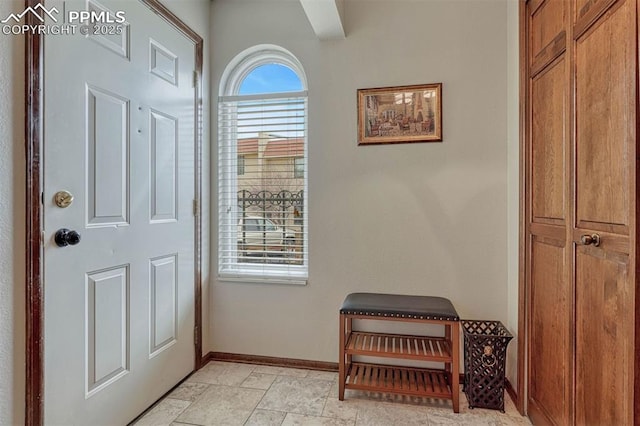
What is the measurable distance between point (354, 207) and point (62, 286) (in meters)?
1.55

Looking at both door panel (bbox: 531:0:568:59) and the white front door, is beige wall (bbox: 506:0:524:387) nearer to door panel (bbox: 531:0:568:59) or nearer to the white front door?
door panel (bbox: 531:0:568:59)

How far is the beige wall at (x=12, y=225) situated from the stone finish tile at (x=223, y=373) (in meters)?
1.04

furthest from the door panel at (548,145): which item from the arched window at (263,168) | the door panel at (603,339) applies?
the arched window at (263,168)

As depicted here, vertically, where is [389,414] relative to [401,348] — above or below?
below

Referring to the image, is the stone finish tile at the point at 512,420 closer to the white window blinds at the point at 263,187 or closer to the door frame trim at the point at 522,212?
the door frame trim at the point at 522,212

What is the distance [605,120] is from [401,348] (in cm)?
145

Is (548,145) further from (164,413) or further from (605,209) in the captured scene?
(164,413)

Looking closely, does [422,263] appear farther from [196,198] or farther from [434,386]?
[196,198]

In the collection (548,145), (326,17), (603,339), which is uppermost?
(326,17)

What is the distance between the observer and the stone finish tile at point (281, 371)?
2.21m

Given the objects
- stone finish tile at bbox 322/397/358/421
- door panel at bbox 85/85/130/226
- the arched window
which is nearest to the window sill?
the arched window

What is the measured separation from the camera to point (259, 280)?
92.7 inches

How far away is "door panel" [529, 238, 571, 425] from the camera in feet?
4.50

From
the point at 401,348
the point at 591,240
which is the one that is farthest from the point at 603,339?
the point at 401,348
